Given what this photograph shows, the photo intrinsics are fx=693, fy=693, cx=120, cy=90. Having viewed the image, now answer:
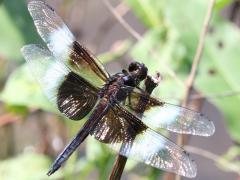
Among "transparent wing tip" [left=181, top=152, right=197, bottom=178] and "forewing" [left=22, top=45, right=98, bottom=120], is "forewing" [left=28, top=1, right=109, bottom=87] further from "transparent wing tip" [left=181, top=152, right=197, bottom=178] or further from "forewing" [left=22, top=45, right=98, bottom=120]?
"transparent wing tip" [left=181, top=152, right=197, bottom=178]

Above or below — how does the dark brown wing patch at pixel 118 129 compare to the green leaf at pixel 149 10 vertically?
below

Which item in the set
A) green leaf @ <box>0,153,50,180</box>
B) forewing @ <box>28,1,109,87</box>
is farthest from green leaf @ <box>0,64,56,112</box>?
forewing @ <box>28,1,109,87</box>

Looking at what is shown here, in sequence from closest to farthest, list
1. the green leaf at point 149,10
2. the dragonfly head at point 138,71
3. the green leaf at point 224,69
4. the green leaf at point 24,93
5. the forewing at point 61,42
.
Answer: the dragonfly head at point 138,71, the forewing at point 61,42, the green leaf at point 24,93, the green leaf at point 224,69, the green leaf at point 149,10

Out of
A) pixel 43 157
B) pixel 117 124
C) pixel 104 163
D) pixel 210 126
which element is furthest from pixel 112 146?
pixel 43 157

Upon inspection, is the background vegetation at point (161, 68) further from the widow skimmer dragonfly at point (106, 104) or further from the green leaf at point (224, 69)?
the widow skimmer dragonfly at point (106, 104)

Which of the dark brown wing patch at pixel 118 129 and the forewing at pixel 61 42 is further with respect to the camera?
the forewing at pixel 61 42

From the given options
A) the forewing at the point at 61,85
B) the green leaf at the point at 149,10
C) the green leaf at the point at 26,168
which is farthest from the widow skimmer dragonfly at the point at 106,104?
the green leaf at the point at 149,10

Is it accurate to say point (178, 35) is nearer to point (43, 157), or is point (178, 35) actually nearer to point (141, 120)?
point (43, 157)
